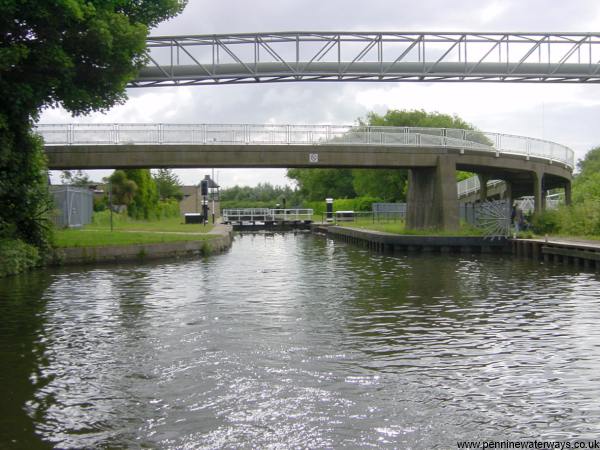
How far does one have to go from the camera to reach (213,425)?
6.97 metres

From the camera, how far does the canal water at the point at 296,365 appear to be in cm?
687

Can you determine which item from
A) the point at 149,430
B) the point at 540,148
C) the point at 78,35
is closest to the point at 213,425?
the point at 149,430

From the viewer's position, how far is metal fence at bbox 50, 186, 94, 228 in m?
32.4

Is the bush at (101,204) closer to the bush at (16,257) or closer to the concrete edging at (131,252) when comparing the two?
the concrete edging at (131,252)

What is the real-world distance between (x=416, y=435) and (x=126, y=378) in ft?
13.2

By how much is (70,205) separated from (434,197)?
62.3ft

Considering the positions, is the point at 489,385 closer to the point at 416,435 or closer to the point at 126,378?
the point at 416,435

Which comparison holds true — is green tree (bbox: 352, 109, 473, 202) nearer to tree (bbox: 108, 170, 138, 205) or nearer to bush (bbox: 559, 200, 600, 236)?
tree (bbox: 108, 170, 138, 205)

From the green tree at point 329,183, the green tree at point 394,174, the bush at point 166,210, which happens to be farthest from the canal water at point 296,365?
the green tree at point 329,183

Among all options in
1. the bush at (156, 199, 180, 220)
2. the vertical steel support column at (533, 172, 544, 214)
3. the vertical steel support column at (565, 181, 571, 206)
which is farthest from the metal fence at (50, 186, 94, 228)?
the vertical steel support column at (565, 181, 571, 206)

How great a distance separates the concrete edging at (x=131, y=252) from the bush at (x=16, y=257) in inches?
62.6

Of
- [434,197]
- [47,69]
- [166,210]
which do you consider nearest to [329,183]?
[166,210]

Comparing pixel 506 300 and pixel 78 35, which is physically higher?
pixel 78 35

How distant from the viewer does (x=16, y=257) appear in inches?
863
